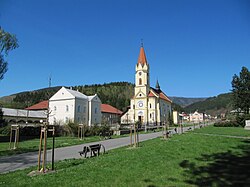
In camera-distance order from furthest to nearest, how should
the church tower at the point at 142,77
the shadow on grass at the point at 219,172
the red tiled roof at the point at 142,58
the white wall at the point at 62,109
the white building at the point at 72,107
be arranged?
the red tiled roof at the point at 142,58, the church tower at the point at 142,77, the white building at the point at 72,107, the white wall at the point at 62,109, the shadow on grass at the point at 219,172

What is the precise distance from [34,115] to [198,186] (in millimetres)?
65929

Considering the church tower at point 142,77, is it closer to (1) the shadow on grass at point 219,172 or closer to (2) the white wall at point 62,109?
(2) the white wall at point 62,109

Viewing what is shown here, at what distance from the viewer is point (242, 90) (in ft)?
214

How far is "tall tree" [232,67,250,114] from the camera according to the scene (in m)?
63.9

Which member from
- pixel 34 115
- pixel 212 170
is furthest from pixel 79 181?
pixel 34 115

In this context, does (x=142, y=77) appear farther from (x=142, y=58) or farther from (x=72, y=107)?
(x=72, y=107)

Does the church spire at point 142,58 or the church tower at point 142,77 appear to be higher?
the church spire at point 142,58

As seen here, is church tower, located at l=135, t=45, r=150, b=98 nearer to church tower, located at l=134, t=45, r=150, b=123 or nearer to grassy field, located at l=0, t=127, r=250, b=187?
church tower, located at l=134, t=45, r=150, b=123

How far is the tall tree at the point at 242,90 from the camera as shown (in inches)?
2514

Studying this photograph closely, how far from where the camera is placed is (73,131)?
3544cm

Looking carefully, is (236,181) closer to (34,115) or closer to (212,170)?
(212,170)

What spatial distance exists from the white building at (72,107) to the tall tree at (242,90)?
134ft

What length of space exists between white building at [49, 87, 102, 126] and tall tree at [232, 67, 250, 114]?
40797 mm

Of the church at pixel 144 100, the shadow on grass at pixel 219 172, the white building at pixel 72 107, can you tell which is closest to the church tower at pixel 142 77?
the church at pixel 144 100
